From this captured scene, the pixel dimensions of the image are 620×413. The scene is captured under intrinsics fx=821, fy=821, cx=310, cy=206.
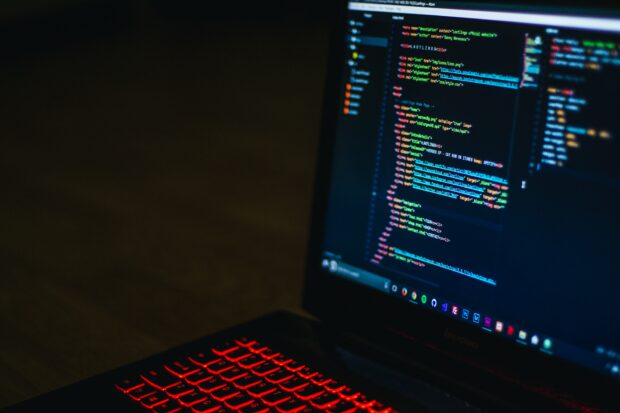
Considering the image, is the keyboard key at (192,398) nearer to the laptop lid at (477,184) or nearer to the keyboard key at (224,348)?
the keyboard key at (224,348)

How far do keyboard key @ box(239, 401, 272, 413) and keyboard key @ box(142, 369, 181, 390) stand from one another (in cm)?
8

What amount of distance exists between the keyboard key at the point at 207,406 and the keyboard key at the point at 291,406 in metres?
0.06

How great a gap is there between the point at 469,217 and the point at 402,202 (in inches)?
3.1

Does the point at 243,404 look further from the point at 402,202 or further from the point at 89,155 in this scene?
the point at 89,155

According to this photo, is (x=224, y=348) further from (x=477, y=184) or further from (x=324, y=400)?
(x=477, y=184)

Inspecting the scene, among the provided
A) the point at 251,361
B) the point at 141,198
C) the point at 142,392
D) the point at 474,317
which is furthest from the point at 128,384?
the point at 141,198

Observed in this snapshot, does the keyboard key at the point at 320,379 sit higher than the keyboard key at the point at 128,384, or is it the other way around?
the keyboard key at the point at 320,379

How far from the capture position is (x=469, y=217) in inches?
29.3

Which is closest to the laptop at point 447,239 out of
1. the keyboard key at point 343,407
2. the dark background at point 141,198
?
the keyboard key at point 343,407

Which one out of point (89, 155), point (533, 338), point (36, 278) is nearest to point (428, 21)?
point (533, 338)

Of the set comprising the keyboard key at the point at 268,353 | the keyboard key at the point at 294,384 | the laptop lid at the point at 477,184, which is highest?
the laptop lid at the point at 477,184

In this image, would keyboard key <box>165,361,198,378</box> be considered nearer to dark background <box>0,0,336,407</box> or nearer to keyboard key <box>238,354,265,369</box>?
keyboard key <box>238,354,265,369</box>

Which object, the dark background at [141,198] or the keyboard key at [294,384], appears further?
the dark background at [141,198]

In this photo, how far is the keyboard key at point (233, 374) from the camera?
780mm
